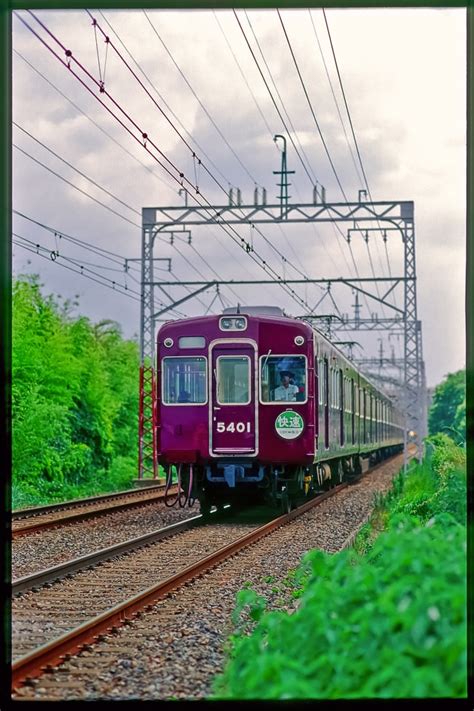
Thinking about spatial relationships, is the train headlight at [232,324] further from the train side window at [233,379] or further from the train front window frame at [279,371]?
the train front window frame at [279,371]

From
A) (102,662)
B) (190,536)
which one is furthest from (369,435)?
(102,662)

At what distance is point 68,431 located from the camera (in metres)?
24.2

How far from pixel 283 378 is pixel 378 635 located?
10269 millimetres

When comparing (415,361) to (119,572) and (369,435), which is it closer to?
(369,435)

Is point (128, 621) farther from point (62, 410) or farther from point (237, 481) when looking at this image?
point (62, 410)

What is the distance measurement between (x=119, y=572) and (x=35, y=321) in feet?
46.3

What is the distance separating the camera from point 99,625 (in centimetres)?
723

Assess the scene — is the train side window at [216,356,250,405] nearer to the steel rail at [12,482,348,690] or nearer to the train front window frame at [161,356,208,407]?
the train front window frame at [161,356,208,407]

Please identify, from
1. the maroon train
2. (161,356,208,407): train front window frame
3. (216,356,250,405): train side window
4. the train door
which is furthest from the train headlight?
(161,356,208,407): train front window frame

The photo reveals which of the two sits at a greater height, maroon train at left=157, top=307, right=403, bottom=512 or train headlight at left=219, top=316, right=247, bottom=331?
train headlight at left=219, top=316, right=247, bottom=331

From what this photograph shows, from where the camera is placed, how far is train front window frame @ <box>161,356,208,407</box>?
1459cm

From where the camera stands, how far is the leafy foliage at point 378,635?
4.20m

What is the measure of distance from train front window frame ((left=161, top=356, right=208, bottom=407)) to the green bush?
31.6ft

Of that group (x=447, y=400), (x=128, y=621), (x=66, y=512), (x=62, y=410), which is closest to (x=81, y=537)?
(x=66, y=512)
